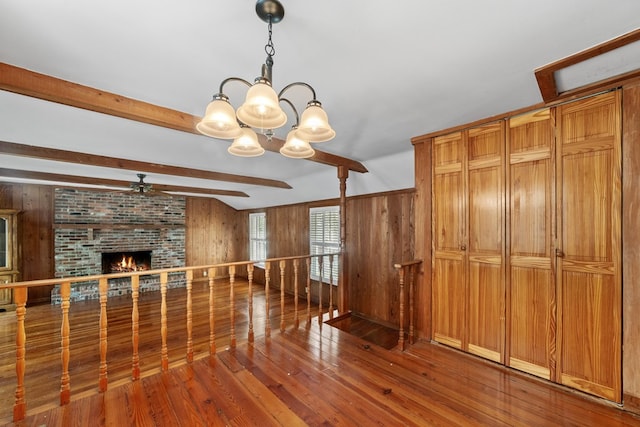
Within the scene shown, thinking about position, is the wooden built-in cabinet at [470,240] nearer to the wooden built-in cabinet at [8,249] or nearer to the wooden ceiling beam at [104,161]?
the wooden ceiling beam at [104,161]

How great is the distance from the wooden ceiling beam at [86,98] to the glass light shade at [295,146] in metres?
0.98

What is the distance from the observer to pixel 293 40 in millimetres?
1430

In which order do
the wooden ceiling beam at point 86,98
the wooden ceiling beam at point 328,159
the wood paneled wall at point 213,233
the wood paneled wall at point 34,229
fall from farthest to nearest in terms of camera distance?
the wood paneled wall at point 213,233 → the wood paneled wall at point 34,229 → the wooden ceiling beam at point 328,159 → the wooden ceiling beam at point 86,98

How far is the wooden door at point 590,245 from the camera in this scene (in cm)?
184

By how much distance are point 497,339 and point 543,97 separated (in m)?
2.01

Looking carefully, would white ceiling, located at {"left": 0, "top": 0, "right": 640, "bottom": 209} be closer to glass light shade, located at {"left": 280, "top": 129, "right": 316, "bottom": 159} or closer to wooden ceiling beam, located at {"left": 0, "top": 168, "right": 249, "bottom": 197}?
glass light shade, located at {"left": 280, "top": 129, "right": 316, "bottom": 159}

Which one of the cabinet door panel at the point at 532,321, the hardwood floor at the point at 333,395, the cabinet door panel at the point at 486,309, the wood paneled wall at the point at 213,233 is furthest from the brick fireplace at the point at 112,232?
the cabinet door panel at the point at 532,321

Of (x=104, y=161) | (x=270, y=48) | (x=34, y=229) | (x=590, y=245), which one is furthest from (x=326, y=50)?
(x=34, y=229)

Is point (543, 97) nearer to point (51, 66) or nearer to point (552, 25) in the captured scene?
point (552, 25)

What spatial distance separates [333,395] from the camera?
77.9 inches

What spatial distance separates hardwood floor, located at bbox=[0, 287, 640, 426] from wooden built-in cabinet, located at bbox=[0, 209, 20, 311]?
3.22m

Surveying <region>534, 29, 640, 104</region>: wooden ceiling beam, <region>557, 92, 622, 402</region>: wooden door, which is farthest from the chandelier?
<region>557, 92, 622, 402</region>: wooden door

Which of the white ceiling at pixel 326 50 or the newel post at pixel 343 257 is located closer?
the white ceiling at pixel 326 50

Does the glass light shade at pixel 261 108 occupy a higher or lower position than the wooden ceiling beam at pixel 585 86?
lower
